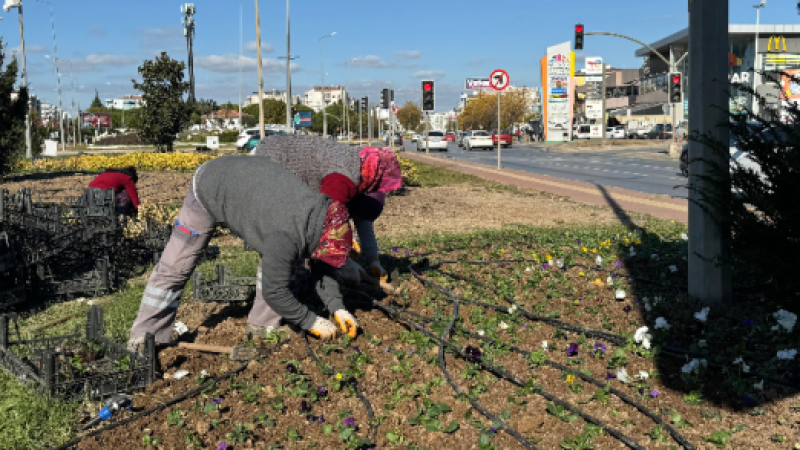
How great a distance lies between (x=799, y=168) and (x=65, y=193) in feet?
48.8

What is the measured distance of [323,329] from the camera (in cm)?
430

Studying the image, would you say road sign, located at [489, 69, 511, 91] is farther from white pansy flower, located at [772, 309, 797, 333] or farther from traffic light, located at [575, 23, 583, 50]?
white pansy flower, located at [772, 309, 797, 333]

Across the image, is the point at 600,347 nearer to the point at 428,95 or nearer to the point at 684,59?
the point at 428,95

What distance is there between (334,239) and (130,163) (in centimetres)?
2036

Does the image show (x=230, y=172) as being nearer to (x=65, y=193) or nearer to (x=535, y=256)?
(x=535, y=256)

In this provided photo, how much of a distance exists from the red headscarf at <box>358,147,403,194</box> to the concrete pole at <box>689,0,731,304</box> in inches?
77.7

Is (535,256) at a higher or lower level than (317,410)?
higher

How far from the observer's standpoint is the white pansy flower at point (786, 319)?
157 inches

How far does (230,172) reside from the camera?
4035mm

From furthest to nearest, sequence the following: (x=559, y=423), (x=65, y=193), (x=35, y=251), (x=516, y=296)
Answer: (x=65, y=193)
(x=35, y=251)
(x=516, y=296)
(x=559, y=423)

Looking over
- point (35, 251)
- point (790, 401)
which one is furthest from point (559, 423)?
point (35, 251)

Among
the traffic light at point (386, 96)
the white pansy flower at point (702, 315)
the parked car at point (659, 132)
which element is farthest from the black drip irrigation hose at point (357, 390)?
the parked car at point (659, 132)

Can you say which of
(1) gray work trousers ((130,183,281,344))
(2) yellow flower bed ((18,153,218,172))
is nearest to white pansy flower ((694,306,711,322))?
(1) gray work trousers ((130,183,281,344))

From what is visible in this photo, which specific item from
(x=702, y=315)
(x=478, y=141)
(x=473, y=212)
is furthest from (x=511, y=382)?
(x=478, y=141)
